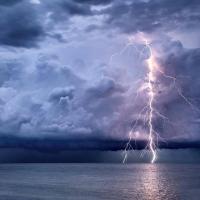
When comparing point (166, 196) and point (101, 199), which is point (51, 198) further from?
point (166, 196)

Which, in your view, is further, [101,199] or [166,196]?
[166,196]

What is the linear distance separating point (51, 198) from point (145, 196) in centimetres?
2206

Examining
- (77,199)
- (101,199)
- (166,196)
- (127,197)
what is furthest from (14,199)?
(166,196)

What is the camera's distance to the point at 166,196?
293ft

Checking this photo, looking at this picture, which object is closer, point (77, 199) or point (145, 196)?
point (77, 199)

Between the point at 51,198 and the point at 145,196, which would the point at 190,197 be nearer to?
the point at 145,196

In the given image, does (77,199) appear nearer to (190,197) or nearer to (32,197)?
(32,197)

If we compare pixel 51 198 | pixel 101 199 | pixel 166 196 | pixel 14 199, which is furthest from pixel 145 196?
pixel 14 199

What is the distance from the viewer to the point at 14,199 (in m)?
82.0

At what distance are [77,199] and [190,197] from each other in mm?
25951

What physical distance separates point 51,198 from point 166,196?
2638cm

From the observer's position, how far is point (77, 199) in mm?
81688

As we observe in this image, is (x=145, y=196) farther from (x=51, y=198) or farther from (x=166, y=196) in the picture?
(x=51, y=198)

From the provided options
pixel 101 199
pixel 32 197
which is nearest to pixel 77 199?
pixel 101 199
